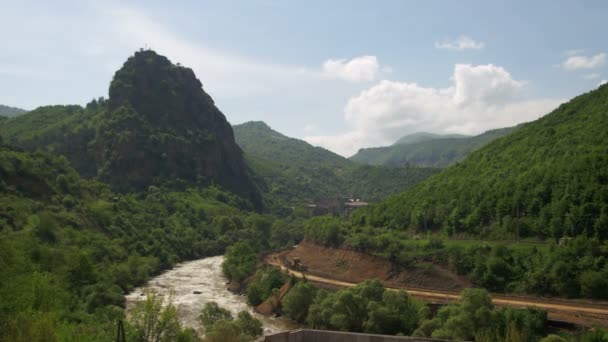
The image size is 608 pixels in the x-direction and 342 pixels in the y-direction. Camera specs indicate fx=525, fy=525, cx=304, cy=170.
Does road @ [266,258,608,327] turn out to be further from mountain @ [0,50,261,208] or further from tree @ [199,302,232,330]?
mountain @ [0,50,261,208]

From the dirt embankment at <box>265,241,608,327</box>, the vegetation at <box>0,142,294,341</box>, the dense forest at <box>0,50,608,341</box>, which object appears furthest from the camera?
the dirt embankment at <box>265,241,608,327</box>

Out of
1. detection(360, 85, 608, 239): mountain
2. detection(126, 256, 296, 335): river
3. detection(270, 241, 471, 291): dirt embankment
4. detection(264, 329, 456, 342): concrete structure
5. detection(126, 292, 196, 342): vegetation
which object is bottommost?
detection(126, 256, 296, 335): river

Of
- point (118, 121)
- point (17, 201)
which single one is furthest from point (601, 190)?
point (118, 121)

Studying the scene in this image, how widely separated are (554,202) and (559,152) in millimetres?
12787

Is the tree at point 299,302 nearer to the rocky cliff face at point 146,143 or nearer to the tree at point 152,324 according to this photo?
the tree at point 152,324

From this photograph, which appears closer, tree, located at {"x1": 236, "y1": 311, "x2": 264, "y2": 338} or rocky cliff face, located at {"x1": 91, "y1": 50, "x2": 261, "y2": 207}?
tree, located at {"x1": 236, "y1": 311, "x2": 264, "y2": 338}

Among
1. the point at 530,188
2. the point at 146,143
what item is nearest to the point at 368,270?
the point at 530,188

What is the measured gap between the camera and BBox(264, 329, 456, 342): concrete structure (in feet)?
71.0

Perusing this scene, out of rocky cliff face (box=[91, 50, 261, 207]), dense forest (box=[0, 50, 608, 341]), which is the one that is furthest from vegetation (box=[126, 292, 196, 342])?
rocky cliff face (box=[91, 50, 261, 207])

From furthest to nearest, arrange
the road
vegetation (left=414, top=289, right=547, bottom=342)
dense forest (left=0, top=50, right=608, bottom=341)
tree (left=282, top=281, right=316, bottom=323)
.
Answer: tree (left=282, top=281, right=316, bottom=323) < the road < dense forest (left=0, top=50, right=608, bottom=341) < vegetation (left=414, top=289, right=547, bottom=342)

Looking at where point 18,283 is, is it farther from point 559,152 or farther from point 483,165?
point 483,165

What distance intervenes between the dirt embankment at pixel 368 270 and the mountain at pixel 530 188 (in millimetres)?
10568

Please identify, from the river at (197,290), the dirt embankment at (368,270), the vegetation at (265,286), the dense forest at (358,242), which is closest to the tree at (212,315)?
the dense forest at (358,242)

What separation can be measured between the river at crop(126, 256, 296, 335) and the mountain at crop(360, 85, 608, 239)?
28571mm
